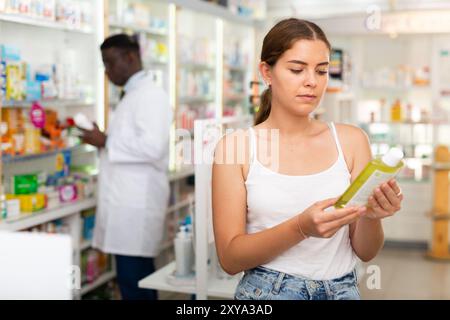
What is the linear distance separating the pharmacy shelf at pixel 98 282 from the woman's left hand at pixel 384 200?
3.16m

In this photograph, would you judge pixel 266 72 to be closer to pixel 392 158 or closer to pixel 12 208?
pixel 392 158

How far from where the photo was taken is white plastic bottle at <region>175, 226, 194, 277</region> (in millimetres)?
2928

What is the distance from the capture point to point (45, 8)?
3871 mm

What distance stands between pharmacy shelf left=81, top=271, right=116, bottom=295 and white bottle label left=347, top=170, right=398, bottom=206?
126 inches

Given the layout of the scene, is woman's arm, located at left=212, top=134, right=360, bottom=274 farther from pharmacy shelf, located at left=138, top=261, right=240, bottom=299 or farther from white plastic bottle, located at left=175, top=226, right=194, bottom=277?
white plastic bottle, located at left=175, top=226, right=194, bottom=277

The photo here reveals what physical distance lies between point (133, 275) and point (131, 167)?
630mm

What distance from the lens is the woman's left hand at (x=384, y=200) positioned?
1459 mm

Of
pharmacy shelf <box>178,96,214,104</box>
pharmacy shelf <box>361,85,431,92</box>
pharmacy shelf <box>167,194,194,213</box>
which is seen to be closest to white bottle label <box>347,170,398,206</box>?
pharmacy shelf <box>167,194,194,213</box>

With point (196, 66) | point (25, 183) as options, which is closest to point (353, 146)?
point (25, 183)

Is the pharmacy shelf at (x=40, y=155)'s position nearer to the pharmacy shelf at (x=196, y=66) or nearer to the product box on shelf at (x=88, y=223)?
the product box on shelf at (x=88, y=223)

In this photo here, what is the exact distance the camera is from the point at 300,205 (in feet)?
5.32
